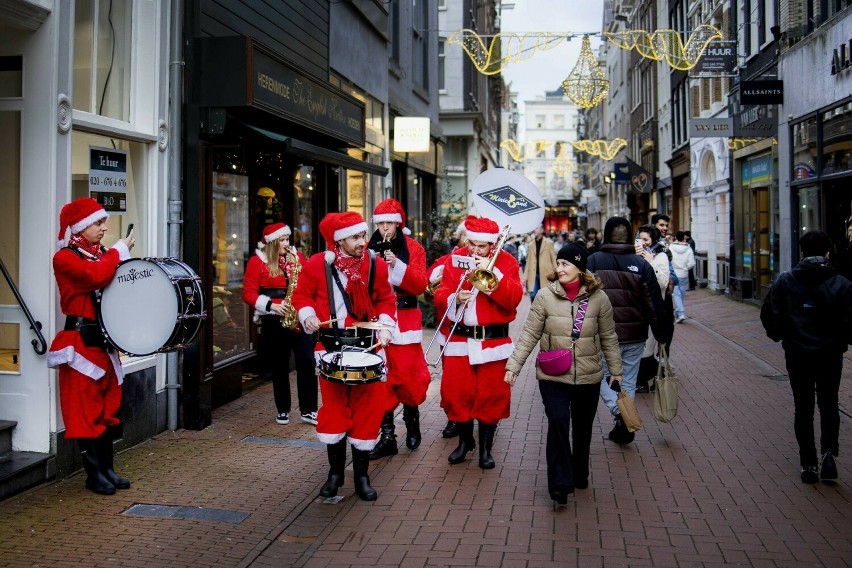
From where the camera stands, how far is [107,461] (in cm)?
638

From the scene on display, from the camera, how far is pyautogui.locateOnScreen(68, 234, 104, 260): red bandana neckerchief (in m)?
6.11

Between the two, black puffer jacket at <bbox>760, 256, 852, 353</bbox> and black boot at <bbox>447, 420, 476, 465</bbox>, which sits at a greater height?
black puffer jacket at <bbox>760, 256, 852, 353</bbox>

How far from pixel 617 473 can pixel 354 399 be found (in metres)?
2.13

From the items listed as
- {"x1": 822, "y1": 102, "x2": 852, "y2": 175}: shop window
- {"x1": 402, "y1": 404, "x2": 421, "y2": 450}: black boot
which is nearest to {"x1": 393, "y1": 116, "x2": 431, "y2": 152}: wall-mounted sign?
{"x1": 822, "y1": 102, "x2": 852, "y2": 175}: shop window

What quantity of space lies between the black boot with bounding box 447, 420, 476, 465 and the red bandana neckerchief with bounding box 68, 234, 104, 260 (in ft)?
9.79

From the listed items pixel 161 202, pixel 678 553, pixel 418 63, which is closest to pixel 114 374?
pixel 161 202

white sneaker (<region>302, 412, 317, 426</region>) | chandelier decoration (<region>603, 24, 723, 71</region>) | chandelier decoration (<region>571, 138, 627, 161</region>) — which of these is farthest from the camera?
chandelier decoration (<region>571, 138, 627, 161</region>)

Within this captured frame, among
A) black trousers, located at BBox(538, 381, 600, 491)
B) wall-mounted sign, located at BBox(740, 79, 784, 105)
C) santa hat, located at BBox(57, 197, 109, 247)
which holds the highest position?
wall-mounted sign, located at BBox(740, 79, 784, 105)

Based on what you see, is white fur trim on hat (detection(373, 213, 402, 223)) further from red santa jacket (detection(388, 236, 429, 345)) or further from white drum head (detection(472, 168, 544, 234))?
white drum head (detection(472, 168, 544, 234))

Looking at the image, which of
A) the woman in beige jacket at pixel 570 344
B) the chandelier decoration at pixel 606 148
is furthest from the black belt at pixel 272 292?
the chandelier decoration at pixel 606 148

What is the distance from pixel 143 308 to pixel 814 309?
4606mm

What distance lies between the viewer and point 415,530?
5.58m

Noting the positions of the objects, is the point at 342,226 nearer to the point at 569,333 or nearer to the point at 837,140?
the point at 569,333

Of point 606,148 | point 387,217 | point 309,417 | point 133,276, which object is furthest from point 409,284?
point 606,148
